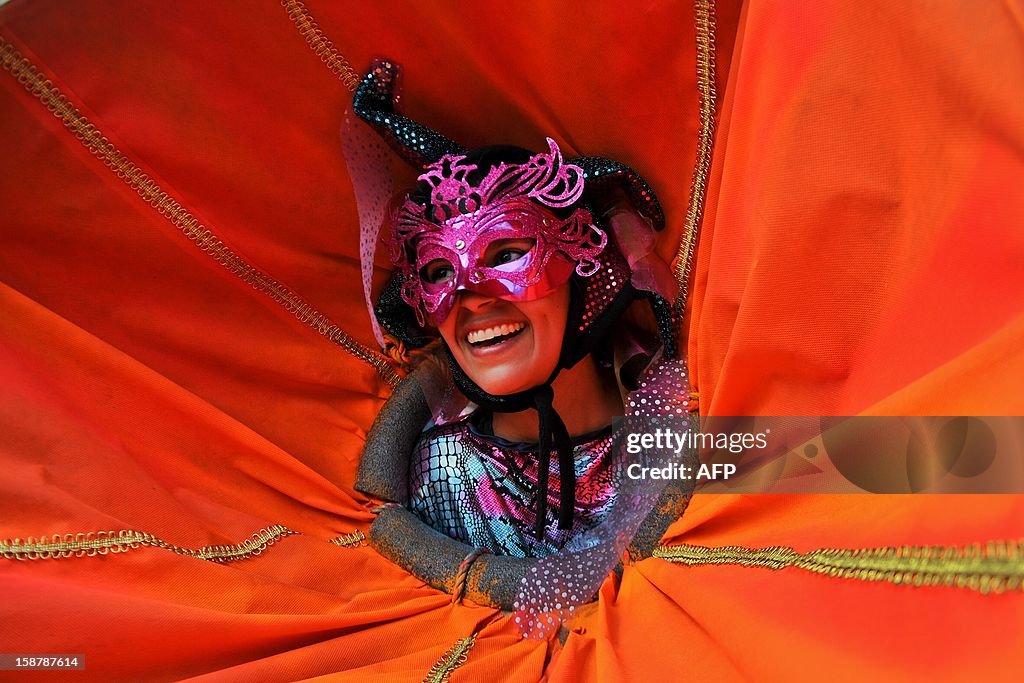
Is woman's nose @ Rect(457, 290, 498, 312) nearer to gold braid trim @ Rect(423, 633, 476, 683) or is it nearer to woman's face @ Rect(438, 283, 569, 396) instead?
woman's face @ Rect(438, 283, 569, 396)

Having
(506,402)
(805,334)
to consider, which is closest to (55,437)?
(506,402)

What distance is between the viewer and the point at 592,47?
166cm

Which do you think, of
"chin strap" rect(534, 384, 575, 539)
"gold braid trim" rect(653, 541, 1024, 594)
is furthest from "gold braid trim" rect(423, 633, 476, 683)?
"gold braid trim" rect(653, 541, 1024, 594)

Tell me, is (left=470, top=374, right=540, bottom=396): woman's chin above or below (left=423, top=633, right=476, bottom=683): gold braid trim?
above

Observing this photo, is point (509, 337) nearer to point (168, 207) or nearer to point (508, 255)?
point (508, 255)

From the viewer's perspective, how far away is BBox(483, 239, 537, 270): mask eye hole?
1.65 meters

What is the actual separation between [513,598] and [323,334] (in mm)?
808

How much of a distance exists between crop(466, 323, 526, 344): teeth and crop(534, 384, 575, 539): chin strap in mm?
137

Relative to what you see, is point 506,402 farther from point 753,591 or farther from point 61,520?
point 61,520

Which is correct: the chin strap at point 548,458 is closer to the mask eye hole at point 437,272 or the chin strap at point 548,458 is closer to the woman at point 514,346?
the woman at point 514,346

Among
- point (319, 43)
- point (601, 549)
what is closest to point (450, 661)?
point (601, 549)

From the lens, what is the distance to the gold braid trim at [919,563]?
90cm

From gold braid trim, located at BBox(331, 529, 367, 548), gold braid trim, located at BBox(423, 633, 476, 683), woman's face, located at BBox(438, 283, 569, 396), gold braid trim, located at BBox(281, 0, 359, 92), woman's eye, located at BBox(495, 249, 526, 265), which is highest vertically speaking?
gold braid trim, located at BBox(281, 0, 359, 92)

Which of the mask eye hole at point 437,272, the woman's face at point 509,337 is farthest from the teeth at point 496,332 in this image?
the mask eye hole at point 437,272
